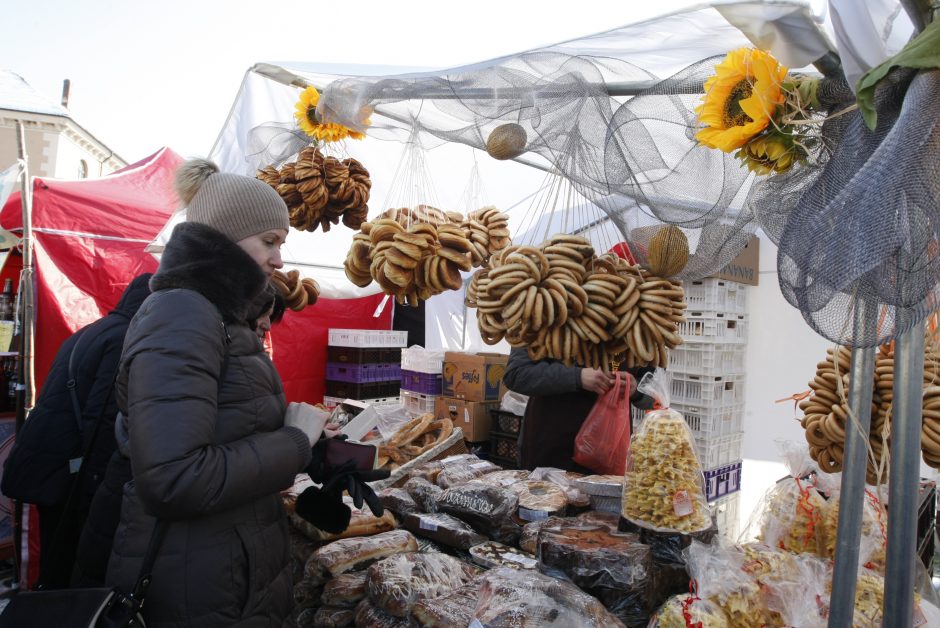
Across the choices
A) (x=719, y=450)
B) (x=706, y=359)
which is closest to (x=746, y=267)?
(x=706, y=359)

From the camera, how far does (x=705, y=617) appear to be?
1326mm

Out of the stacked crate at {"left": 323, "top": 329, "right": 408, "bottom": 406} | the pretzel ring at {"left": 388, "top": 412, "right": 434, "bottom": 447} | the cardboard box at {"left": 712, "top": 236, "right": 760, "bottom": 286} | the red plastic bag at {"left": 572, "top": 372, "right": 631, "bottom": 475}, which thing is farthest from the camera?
the stacked crate at {"left": 323, "top": 329, "right": 408, "bottom": 406}

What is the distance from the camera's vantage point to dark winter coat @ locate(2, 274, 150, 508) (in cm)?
205

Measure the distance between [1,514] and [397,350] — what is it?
3.70 meters

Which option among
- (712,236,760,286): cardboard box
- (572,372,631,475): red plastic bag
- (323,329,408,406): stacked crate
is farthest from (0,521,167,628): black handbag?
(323,329,408,406): stacked crate

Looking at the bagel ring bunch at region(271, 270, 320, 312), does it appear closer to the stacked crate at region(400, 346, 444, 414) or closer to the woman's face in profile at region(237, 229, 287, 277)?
the woman's face in profile at region(237, 229, 287, 277)

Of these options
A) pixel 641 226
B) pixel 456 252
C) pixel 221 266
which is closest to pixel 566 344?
pixel 641 226

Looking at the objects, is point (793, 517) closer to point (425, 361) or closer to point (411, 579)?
point (411, 579)

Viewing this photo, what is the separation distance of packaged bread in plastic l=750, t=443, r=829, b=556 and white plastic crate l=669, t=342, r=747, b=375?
1.93m

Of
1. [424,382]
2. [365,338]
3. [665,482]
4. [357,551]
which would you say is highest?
[365,338]

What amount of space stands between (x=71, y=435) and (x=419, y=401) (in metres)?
3.56

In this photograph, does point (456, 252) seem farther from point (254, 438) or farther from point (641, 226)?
point (254, 438)

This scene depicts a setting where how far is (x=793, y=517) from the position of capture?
177cm

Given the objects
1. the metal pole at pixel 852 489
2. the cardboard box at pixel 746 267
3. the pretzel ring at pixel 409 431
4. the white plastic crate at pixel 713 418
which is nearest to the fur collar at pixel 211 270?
the metal pole at pixel 852 489
